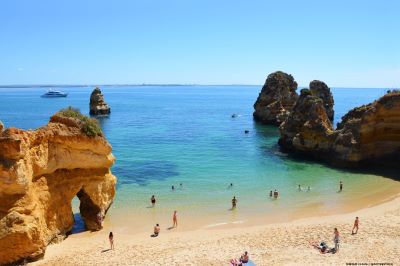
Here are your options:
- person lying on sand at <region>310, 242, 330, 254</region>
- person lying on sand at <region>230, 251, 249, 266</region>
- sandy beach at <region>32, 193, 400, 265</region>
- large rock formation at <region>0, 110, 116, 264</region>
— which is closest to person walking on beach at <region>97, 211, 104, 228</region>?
large rock formation at <region>0, 110, 116, 264</region>

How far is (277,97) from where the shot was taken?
88125mm

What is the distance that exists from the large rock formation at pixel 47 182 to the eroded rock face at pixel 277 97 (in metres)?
63.9

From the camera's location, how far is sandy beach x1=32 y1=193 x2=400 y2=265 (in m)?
21.5

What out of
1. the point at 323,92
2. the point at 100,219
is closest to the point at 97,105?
the point at 323,92

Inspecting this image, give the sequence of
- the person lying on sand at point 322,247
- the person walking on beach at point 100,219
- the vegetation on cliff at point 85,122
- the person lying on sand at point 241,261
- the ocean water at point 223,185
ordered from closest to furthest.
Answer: the person lying on sand at point 241,261, the person lying on sand at point 322,247, the vegetation on cliff at point 85,122, the person walking on beach at point 100,219, the ocean water at point 223,185

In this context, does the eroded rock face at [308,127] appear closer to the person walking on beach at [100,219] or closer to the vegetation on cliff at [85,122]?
the person walking on beach at [100,219]

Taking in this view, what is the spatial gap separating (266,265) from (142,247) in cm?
742

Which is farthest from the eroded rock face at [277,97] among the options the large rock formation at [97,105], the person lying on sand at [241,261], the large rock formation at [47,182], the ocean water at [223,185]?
the person lying on sand at [241,261]

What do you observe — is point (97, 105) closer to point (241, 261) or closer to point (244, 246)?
point (244, 246)

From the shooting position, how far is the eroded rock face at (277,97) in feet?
288

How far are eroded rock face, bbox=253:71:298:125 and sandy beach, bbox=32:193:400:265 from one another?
2380 inches

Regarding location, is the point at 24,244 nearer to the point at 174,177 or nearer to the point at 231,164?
the point at 174,177

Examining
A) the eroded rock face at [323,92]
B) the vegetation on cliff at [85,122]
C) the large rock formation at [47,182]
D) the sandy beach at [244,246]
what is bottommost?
the sandy beach at [244,246]

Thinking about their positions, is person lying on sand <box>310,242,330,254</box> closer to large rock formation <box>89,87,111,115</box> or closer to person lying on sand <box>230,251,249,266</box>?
person lying on sand <box>230,251,249,266</box>
